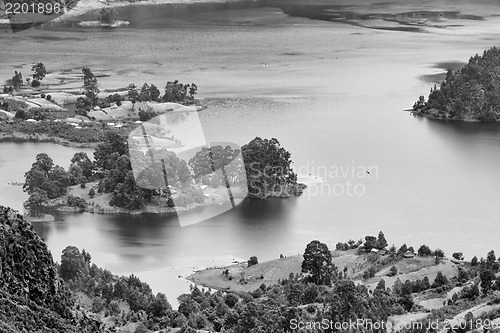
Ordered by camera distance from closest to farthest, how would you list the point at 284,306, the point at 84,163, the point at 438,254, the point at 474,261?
the point at 284,306 → the point at 474,261 → the point at 438,254 → the point at 84,163

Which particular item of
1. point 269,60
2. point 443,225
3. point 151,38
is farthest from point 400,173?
point 151,38

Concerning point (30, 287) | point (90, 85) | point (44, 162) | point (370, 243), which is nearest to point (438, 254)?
point (370, 243)

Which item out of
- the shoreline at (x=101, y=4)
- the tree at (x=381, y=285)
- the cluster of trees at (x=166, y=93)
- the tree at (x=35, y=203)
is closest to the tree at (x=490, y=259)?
the tree at (x=381, y=285)

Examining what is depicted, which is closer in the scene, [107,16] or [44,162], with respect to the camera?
[44,162]

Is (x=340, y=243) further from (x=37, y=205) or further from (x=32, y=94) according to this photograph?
(x=32, y=94)

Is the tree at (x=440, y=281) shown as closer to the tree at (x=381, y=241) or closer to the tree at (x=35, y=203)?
the tree at (x=381, y=241)

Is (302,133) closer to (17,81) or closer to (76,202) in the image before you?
(76,202)

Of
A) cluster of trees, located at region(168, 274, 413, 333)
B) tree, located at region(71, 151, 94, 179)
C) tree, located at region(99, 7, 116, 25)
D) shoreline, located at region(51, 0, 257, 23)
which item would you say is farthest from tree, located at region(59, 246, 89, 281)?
shoreline, located at region(51, 0, 257, 23)
